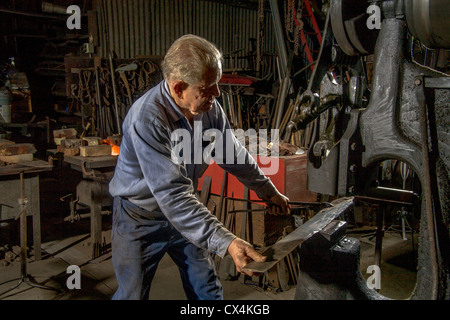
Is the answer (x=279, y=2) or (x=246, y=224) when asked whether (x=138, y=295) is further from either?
(x=279, y=2)

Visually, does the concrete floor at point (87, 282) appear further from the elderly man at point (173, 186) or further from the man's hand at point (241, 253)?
the man's hand at point (241, 253)

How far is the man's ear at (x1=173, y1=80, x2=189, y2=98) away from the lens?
5.74 ft

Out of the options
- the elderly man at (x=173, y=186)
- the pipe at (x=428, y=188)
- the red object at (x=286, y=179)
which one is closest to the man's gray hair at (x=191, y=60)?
the elderly man at (x=173, y=186)

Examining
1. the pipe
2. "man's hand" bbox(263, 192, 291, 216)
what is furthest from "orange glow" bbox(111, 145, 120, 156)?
the pipe

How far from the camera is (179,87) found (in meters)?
1.77

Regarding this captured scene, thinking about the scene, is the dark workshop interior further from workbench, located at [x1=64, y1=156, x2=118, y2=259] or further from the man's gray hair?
the man's gray hair

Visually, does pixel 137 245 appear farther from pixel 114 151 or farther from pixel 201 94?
pixel 114 151

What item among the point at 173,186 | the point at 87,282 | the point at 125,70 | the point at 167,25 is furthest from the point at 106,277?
the point at 167,25

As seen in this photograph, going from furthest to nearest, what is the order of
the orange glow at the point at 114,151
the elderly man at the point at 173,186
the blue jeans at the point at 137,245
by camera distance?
the orange glow at the point at 114,151
the blue jeans at the point at 137,245
the elderly man at the point at 173,186

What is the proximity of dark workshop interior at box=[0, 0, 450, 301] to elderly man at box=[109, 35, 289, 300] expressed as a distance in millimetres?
396

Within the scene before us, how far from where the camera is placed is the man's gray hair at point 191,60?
1.69m

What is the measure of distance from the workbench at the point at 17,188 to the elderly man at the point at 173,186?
2.19 metres

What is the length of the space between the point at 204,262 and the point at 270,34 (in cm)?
799

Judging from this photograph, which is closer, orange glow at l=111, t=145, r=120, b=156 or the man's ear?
the man's ear
